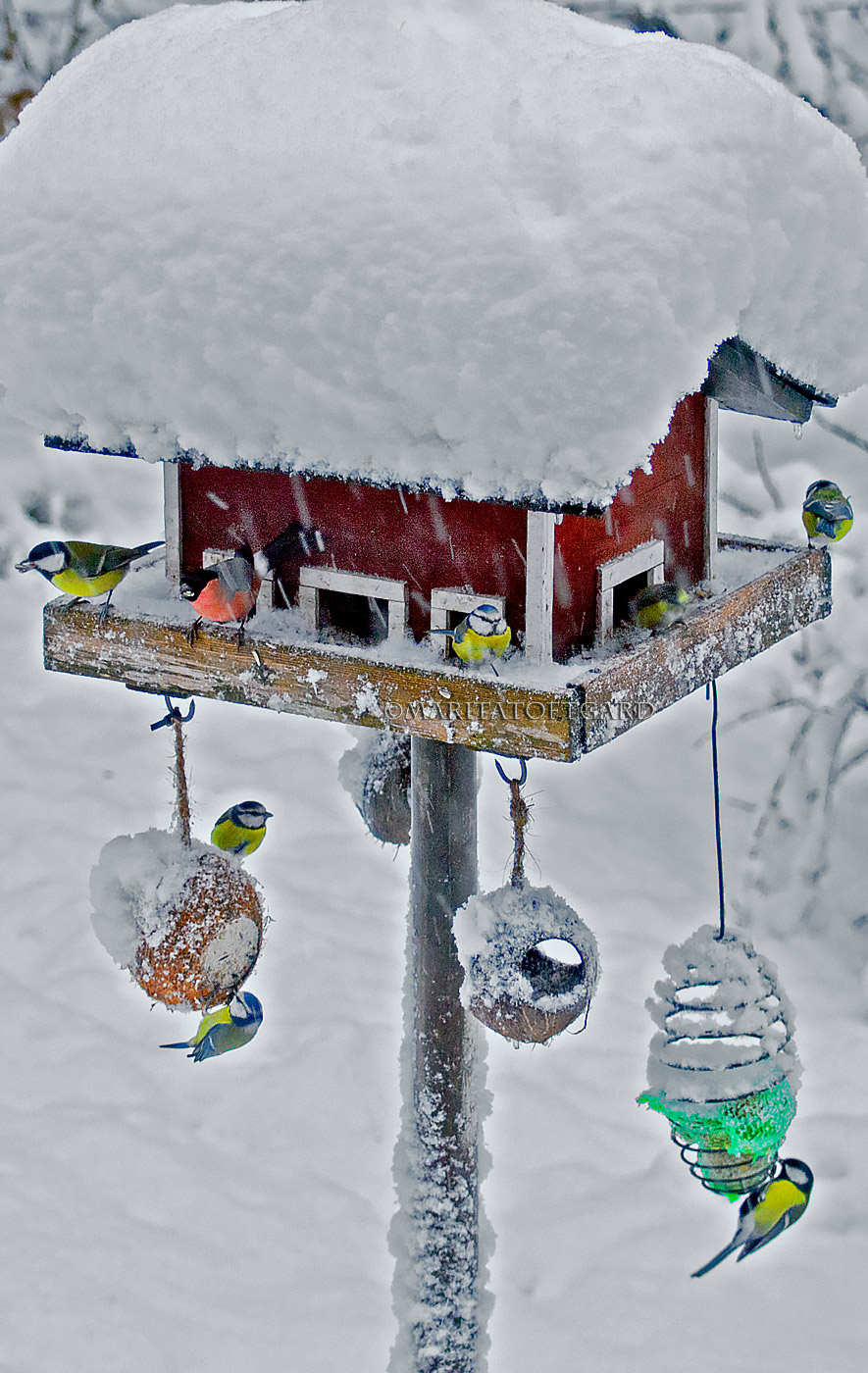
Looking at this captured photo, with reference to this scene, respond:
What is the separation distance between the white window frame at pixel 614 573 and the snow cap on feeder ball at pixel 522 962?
391 mm

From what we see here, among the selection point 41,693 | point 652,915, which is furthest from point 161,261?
point 41,693

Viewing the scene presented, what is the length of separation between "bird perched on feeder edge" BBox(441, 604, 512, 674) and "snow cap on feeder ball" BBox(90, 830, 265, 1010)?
2.11 ft

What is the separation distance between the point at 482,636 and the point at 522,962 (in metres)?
0.50

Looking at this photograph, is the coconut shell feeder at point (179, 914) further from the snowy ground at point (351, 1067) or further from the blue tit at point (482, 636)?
the snowy ground at point (351, 1067)

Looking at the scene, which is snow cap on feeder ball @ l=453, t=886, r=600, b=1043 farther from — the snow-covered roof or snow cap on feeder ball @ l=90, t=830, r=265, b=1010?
the snow-covered roof

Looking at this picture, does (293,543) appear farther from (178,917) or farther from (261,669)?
(178,917)

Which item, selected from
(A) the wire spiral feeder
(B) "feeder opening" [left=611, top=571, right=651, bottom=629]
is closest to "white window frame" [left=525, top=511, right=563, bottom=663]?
(B) "feeder opening" [left=611, top=571, right=651, bottom=629]

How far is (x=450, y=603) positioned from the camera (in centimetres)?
199

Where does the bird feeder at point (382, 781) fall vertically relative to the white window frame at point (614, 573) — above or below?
below

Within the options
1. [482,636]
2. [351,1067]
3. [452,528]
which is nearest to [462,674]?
[482,636]

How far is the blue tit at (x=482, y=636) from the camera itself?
5.92 ft

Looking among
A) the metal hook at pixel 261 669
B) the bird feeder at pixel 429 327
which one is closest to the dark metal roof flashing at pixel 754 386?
the bird feeder at pixel 429 327

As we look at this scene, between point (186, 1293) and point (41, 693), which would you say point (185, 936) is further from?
point (41, 693)

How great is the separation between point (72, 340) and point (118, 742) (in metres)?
3.57
